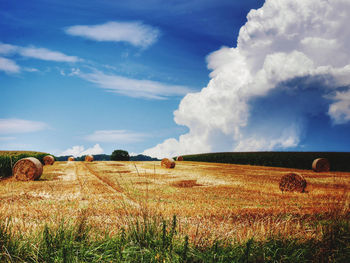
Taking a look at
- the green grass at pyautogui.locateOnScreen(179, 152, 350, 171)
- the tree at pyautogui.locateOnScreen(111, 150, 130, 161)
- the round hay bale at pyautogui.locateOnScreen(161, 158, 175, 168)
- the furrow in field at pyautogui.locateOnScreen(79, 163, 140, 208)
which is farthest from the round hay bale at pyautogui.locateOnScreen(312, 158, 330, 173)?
the tree at pyautogui.locateOnScreen(111, 150, 130, 161)

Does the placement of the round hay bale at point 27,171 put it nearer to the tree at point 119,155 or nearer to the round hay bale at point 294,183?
the round hay bale at point 294,183

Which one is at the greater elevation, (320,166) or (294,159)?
(294,159)

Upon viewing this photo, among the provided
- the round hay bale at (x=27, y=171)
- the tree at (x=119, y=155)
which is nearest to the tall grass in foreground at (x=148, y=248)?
the round hay bale at (x=27, y=171)

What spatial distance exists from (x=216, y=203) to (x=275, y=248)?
4982mm

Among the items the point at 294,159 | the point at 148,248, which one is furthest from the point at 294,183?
the point at 294,159

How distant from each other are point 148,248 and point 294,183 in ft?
39.8

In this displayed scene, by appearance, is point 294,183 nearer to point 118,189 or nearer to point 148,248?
point 118,189

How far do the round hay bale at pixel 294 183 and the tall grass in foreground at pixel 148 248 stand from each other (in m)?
9.64

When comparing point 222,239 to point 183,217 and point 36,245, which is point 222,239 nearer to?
point 183,217

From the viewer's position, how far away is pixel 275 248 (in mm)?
4691

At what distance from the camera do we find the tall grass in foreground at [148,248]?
13.3 feet

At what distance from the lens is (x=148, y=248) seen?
4355mm

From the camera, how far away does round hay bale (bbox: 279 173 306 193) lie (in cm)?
1399

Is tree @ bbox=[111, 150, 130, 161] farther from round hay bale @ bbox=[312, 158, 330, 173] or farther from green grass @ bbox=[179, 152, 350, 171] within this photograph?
round hay bale @ bbox=[312, 158, 330, 173]
